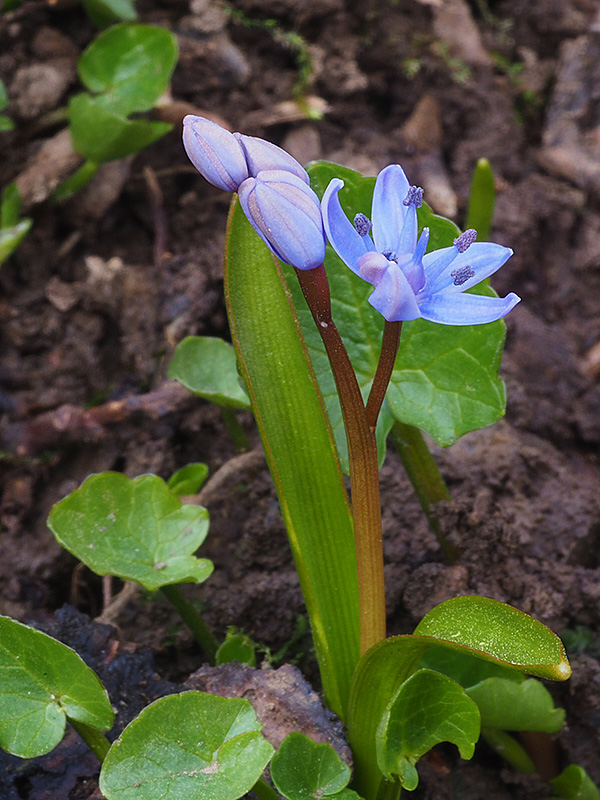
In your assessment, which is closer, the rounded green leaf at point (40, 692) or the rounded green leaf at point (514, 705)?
the rounded green leaf at point (40, 692)

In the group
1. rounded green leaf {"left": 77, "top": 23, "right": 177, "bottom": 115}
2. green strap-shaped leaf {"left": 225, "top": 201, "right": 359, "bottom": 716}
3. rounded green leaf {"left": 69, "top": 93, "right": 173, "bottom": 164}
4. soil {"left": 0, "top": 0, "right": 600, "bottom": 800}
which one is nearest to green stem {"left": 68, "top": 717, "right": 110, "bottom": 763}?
soil {"left": 0, "top": 0, "right": 600, "bottom": 800}

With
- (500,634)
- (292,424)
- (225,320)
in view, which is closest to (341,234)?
(292,424)

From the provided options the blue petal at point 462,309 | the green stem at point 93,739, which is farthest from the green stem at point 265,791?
the blue petal at point 462,309

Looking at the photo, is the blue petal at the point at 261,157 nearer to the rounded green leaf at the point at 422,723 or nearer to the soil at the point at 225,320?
the rounded green leaf at the point at 422,723

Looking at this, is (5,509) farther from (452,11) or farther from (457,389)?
(452,11)

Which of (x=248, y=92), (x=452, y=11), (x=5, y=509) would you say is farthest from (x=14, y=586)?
(x=452, y=11)

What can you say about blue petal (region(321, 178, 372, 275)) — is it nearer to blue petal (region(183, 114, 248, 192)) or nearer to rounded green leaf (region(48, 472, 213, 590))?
blue petal (region(183, 114, 248, 192))

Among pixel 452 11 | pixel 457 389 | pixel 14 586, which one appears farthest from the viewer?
pixel 452 11
